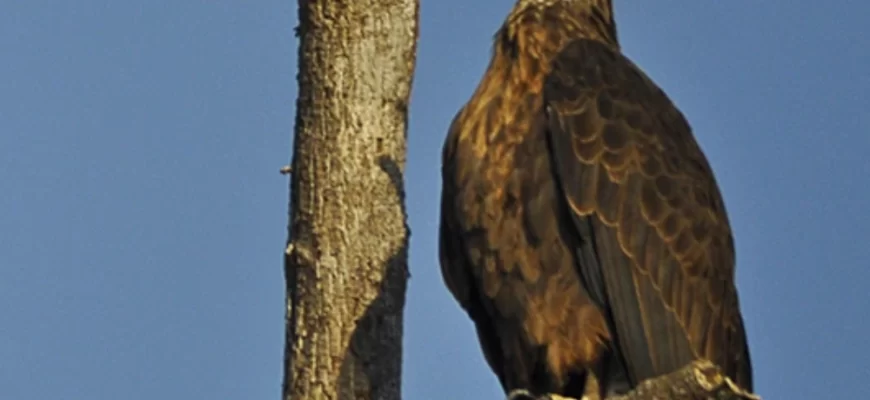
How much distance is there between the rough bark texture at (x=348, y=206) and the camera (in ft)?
14.0

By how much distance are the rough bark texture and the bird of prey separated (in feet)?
2.18

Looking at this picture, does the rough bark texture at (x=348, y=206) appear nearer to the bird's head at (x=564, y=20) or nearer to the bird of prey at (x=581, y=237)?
the bird of prey at (x=581, y=237)

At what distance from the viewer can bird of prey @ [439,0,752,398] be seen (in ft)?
16.3

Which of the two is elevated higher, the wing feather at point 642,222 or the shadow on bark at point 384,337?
the wing feather at point 642,222

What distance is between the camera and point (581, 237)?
4.96m

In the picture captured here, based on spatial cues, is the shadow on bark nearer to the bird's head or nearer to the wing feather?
the wing feather

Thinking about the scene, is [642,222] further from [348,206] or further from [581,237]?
[348,206]

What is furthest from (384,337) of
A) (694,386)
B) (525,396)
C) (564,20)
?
(564,20)

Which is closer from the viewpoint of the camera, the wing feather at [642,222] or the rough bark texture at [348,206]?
the rough bark texture at [348,206]

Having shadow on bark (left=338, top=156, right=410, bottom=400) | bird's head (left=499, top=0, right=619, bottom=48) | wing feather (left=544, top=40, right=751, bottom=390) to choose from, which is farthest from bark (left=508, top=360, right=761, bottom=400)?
bird's head (left=499, top=0, right=619, bottom=48)

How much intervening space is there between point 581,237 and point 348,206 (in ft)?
3.21

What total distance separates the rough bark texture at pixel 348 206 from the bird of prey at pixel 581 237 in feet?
2.18

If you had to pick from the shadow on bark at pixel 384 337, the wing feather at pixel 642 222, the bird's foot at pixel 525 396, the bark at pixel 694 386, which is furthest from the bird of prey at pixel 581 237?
the bark at pixel 694 386

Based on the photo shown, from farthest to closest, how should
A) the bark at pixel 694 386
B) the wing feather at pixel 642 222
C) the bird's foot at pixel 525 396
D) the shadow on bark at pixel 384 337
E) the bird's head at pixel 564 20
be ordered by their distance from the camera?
1. the bird's head at pixel 564 20
2. the wing feather at pixel 642 222
3. the bird's foot at pixel 525 396
4. the shadow on bark at pixel 384 337
5. the bark at pixel 694 386
